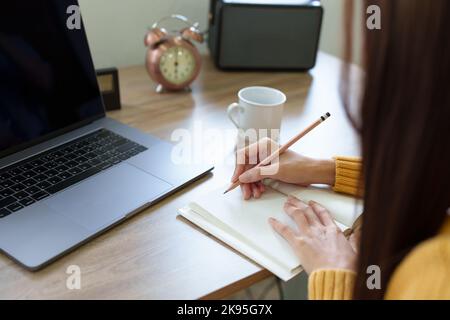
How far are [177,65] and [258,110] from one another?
0.30m

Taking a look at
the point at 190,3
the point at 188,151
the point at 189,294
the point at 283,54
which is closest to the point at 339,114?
the point at 283,54

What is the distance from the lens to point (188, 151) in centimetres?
91

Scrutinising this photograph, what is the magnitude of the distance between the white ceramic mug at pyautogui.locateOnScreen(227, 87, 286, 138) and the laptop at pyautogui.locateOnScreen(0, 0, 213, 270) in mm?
146

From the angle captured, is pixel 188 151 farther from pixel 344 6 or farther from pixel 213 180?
pixel 344 6

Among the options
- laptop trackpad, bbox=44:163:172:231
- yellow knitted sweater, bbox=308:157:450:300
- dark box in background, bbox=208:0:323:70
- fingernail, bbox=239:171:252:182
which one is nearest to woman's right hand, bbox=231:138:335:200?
fingernail, bbox=239:171:252:182

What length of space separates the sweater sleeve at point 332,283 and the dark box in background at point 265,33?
75cm

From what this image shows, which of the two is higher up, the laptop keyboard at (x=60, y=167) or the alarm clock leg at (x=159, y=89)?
the alarm clock leg at (x=159, y=89)

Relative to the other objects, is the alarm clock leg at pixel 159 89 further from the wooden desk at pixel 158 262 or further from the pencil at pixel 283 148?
the pencil at pixel 283 148

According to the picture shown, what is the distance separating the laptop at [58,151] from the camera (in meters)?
0.69

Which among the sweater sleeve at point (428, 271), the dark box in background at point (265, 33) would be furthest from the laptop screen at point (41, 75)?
the sweater sleeve at point (428, 271)

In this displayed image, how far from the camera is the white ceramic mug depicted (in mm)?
923

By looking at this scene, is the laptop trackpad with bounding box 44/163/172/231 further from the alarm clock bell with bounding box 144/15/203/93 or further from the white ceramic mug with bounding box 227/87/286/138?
the alarm clock bell with bounding box 144/15/203/93

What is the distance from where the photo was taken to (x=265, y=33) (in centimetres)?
125

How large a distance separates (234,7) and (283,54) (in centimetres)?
18
